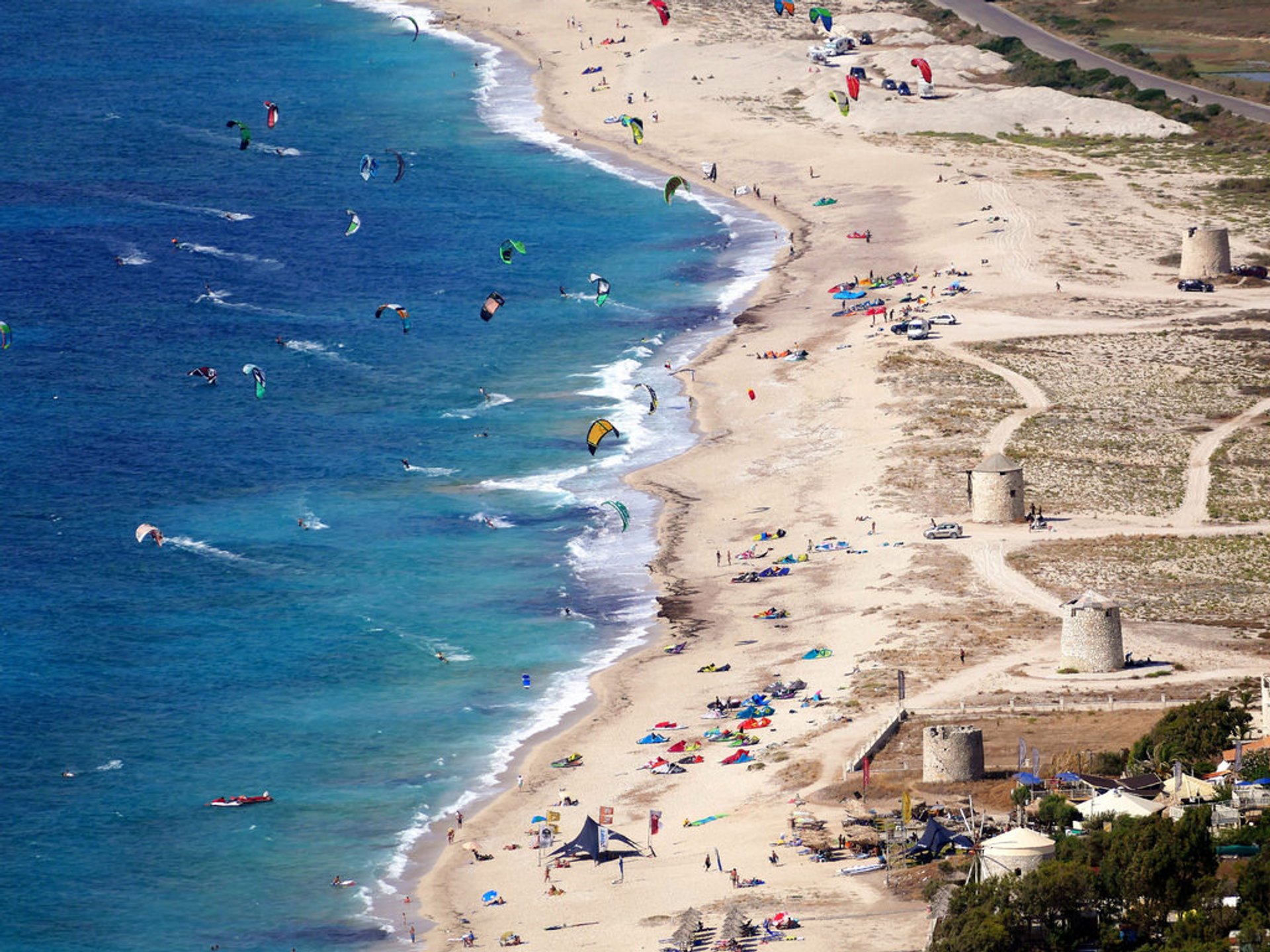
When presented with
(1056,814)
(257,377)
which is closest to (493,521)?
(257,377)

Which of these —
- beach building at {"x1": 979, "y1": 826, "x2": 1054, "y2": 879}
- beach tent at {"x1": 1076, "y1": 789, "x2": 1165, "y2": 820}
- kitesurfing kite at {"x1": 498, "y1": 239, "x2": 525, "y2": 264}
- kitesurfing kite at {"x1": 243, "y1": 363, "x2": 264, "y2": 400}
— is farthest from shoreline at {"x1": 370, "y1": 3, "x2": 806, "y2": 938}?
kitesurfing kite at {"x1": 243, "y1": 363, "x2": 264, "y2": 400}

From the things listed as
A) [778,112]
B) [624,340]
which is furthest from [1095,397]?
[778,112]

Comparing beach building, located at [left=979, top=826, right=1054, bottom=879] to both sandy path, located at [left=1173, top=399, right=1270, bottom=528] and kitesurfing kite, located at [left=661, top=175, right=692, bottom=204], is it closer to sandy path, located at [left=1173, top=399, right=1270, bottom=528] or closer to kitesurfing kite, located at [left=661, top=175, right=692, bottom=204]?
sandy path, located at [left=1173, top=399, right=1270, bottom=528]

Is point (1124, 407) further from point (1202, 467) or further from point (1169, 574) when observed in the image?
point (1169, 574)

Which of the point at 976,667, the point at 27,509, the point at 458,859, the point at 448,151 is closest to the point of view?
the point at 458,859

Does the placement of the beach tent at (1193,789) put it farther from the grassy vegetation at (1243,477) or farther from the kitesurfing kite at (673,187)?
the kitesurfing kite at (673,187)

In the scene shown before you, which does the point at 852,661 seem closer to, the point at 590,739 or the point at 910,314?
the point at 590,739
